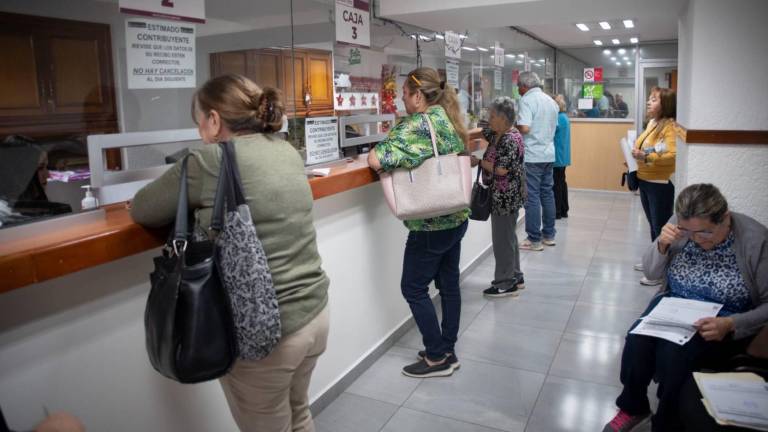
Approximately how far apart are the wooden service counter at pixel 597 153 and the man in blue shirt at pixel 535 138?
329 cm

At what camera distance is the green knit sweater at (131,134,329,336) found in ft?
4.46

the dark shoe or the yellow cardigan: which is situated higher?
the yellow cardigan

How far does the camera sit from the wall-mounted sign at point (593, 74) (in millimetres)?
8330

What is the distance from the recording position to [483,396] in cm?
263

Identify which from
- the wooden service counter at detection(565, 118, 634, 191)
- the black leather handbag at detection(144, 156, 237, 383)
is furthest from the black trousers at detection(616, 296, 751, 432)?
the wooden service counter at detection(565, 118, 634, 191)

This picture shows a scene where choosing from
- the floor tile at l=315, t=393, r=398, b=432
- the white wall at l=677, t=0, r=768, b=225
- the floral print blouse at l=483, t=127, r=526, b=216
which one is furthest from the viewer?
the floral print blouse at l=483, t=127, r=526, b=216

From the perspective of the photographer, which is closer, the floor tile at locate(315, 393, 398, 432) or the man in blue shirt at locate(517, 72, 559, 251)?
the floor tile at locate(315, 393, 398, 432)

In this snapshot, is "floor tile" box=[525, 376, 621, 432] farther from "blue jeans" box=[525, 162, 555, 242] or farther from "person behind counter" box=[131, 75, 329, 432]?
"blue jeans" box=[525, 162, 555, 242]

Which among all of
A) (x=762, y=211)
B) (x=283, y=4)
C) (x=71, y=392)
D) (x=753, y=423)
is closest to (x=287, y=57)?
(x=283, y=4)

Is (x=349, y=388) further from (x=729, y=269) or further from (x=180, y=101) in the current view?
(x=729, y=269)

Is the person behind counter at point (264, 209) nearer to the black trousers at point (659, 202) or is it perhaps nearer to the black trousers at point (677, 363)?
the black trousers at point (677, 363)

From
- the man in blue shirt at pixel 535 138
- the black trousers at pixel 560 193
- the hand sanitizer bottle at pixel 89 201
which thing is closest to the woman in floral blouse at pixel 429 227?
the hand sanitizer bottle at pixel 89 201

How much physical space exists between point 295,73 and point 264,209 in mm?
1528

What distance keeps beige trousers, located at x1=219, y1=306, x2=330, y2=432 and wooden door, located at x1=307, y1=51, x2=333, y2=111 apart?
59.9 inches
